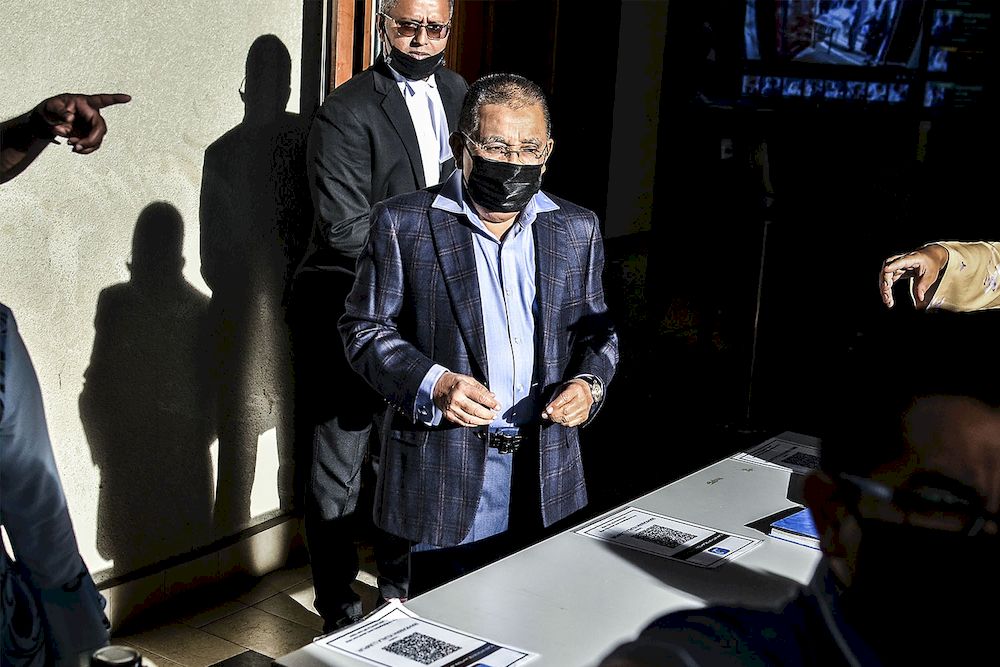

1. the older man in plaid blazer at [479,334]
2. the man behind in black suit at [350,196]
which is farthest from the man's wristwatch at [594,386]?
the man behind in black suit at [350,196]

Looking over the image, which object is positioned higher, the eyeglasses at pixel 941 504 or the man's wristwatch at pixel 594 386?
the eyeglasses at pixel 941 504

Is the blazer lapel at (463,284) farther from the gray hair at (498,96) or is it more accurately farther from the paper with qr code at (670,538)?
the paper with qr code at (670,538)

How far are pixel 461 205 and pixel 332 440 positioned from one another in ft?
4.00

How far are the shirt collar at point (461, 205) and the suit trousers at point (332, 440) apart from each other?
941 mm

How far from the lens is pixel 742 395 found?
5.99 m

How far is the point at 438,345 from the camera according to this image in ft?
8.40

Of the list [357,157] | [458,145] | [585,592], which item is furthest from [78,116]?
[585,592]

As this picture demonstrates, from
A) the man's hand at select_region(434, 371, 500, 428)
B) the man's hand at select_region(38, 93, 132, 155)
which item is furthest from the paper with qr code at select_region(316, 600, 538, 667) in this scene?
the man's hand at select_region(38, 93, 132, 155)

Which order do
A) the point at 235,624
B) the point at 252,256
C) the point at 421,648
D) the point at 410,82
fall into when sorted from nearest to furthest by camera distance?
1. the point at 421,648
2. the point at 410,82
3. the point at 235,624
4. the point at 252,256

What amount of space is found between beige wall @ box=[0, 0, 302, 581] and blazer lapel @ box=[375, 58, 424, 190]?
20.6 inches

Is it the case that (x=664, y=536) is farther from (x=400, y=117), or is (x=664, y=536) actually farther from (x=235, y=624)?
(x=235, y=624)

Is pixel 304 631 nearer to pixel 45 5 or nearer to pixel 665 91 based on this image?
pixel 45 5

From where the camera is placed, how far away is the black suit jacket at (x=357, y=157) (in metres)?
3.37

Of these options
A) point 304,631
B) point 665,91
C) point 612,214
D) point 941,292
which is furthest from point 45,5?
point 665,91
